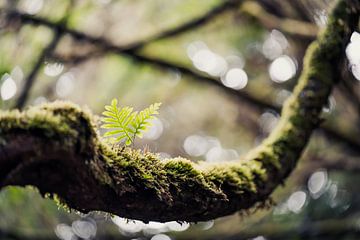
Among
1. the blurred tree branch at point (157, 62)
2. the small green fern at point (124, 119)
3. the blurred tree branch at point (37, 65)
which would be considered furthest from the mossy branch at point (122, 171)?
the blurred tree branch at point (157, 62)

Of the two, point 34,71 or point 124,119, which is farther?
point 34,71

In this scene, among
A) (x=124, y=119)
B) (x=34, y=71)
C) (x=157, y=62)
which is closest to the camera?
(x=124, y=119)

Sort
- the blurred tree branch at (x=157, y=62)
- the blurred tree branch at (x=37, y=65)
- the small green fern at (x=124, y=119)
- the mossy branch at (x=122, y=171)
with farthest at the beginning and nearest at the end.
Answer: the blurred tree branch at (x=157, y=62), the blurred tree branch at (x=37, y=65), the small green fern at (x=124, y=119), the mossy branch at (x=122, y=171)

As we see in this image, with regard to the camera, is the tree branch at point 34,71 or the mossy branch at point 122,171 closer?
the mossy branch at point 122,171

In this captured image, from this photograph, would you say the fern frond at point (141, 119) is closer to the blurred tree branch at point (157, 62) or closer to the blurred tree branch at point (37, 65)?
the blurred tree branch at point (37, 65)

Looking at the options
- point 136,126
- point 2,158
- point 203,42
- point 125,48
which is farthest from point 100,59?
point 2,158

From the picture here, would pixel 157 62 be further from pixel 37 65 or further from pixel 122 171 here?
pixel 122 171

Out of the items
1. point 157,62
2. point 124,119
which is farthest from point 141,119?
point 157,62

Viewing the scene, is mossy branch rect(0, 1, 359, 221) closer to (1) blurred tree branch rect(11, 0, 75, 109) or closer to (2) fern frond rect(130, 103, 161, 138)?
(2) fern frond rect(130, 103, 161, 138)
